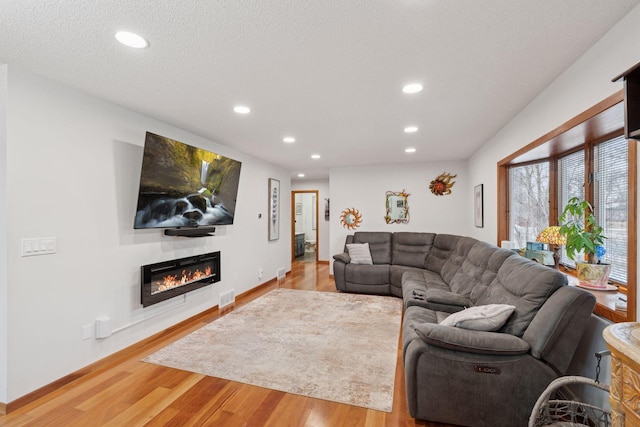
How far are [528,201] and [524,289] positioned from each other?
1.79 metres

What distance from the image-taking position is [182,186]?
3.25 m

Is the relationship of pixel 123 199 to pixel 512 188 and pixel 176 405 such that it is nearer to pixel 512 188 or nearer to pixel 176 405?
pixel 176 405

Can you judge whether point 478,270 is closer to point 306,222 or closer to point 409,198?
point 409,198

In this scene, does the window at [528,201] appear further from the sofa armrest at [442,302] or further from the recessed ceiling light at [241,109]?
the recessed ceiling light at [241,109]

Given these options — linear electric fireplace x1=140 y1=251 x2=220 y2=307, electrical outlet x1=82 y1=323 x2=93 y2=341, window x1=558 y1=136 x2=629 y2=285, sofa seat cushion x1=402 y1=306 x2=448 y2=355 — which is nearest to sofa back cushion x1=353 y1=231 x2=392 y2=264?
sofa seat cushion x1=402 y1=306 x2=448 y2=355

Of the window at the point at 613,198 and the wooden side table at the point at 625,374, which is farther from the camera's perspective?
the window at the point at 613,198

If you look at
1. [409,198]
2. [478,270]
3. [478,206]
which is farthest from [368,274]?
[478,270]

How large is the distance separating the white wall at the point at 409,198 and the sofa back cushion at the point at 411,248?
51cm

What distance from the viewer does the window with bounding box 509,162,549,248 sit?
311 centimetres

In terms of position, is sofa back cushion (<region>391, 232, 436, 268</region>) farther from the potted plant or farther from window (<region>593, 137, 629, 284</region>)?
the potted plant

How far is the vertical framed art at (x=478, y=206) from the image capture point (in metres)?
4.42

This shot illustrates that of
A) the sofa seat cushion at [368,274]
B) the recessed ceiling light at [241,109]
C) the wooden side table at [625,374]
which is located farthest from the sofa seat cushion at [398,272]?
the wooden side table at [625,374]

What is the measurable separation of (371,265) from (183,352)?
3176 millimetres

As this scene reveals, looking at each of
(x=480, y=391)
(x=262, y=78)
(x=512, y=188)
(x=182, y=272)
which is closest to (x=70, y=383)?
(x=182, y=272)
